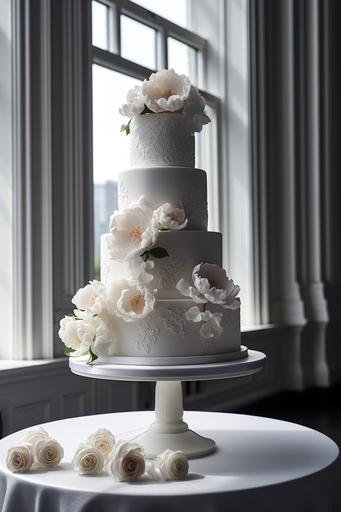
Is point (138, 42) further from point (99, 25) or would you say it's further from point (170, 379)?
point (170, 379)

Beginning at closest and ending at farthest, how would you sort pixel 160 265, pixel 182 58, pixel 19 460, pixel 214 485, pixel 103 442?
pixel 214 485 < pixel 19 460 < pixel 103 442 < pixel 160 265 < pixel 182 58

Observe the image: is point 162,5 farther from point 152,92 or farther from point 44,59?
point 152,92

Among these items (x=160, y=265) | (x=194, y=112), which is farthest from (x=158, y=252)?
(x=194, y=112)

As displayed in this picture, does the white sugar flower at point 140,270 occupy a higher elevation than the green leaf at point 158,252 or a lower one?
lower

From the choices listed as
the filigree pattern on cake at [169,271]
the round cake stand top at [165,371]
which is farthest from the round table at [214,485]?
the filigree pattern on cake at [169,271]

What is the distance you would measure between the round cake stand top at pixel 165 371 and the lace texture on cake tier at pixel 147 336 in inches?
3.3

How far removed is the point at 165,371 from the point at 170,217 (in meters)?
0.47

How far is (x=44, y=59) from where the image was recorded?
3.60m

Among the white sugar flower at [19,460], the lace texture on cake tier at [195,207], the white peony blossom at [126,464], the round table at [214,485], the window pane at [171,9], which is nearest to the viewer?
the round table at [214,485]

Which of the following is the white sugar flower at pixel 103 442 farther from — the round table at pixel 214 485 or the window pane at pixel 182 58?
the window pane at pixel 182 58

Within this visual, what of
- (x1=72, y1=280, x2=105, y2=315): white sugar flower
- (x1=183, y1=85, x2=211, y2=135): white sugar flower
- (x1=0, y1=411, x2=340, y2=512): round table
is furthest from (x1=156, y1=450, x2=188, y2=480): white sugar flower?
(x1=183, y1=85, x2=211, y2=135): white sugar flower

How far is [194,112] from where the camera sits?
239cm

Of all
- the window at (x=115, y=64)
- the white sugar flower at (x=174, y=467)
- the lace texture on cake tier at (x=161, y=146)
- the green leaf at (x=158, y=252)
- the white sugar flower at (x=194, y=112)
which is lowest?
the white sugar flower at (x=174, y=467)

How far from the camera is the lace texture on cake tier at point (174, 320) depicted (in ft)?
7.29
